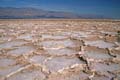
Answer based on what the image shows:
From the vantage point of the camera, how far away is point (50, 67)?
191cm

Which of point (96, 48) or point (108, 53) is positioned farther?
point (96, 48)

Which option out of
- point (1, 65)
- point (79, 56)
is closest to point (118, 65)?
point (79, 56)

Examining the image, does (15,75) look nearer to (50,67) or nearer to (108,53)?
(50,67)

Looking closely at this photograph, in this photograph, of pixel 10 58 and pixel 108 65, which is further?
pixel 10 58

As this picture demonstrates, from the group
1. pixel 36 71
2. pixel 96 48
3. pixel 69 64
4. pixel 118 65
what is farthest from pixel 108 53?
pixel 36 71

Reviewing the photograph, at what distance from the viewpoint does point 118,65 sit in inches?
78.8

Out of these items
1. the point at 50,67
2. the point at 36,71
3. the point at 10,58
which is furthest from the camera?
the point at 10,58

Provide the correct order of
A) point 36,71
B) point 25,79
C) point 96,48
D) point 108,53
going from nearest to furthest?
point 25,79 → point 36,71 → point 108,53 → point 96,48

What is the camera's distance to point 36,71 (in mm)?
1793

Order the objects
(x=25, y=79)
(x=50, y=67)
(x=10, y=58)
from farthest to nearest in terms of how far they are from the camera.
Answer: (x=10, y=58), (x=50, y=67), (x=25, y=79)

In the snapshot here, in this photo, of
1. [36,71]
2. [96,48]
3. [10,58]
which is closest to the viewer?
[36,71]

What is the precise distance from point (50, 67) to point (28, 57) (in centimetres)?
49

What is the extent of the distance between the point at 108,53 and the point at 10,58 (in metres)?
1.24

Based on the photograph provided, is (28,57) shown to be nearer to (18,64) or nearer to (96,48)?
(18,64)
